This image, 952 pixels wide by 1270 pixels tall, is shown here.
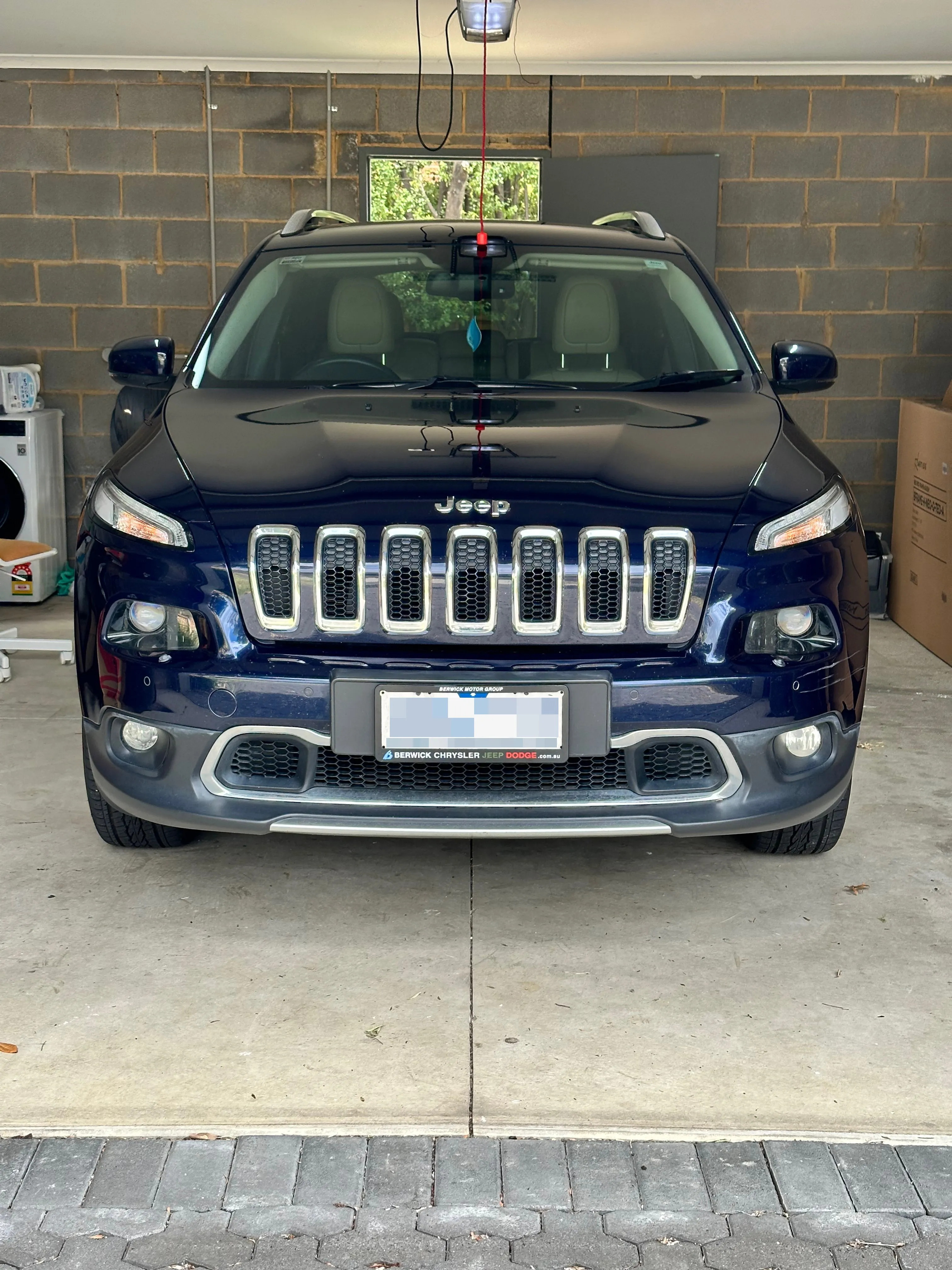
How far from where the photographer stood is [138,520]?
8.72ft

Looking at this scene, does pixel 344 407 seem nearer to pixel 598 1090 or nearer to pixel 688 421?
pixel 688 421

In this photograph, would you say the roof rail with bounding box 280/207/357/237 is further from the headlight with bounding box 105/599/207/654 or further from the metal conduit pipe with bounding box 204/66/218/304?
the metal conduit pipe with bounding box 204/66/218/304

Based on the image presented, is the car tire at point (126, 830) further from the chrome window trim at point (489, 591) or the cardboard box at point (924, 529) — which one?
the cardboard box at point (924, 529)

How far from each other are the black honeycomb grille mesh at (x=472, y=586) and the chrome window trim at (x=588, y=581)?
18 centimetres

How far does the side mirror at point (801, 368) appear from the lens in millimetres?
3557

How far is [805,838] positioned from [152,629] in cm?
165

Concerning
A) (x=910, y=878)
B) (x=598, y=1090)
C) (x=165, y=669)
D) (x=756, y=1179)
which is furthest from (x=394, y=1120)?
(x=910, y=878)

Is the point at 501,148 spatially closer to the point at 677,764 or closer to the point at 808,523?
the point at 808,523

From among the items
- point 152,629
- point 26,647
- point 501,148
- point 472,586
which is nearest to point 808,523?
point 472,586

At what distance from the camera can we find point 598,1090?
2223 millimetres

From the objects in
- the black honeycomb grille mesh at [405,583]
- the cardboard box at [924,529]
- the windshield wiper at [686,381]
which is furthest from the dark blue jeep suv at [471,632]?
the cardboard box at [924,529]

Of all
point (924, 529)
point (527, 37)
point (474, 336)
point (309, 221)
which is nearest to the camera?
point (474, 336)

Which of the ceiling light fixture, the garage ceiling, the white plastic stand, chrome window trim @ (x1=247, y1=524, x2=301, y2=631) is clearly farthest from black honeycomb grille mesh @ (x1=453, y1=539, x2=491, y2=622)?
the garage ceiling

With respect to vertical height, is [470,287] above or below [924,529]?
above
